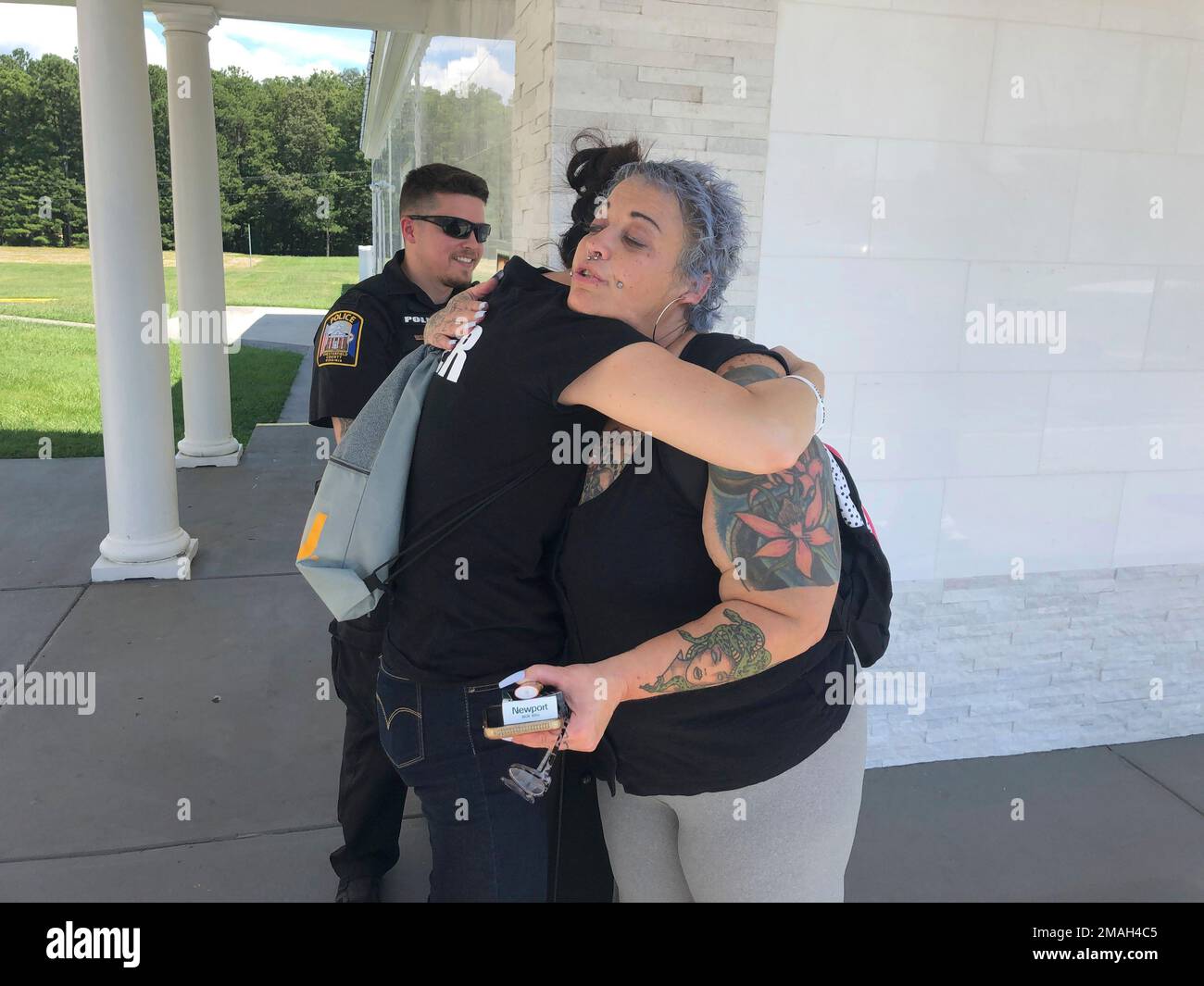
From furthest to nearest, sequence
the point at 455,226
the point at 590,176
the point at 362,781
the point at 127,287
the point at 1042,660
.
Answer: the point at 127,287 → the point at 1042,660 → the point at 455,226 → the point at 362,781 → the point at 590,176

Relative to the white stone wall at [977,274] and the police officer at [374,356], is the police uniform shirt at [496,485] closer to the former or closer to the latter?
the police officer at [374,356]

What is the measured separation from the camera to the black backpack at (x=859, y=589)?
1805 millimetres

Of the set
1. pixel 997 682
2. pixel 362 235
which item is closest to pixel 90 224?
pixel 997 682

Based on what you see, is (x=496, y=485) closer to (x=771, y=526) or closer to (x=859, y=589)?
(x=771, y=526)

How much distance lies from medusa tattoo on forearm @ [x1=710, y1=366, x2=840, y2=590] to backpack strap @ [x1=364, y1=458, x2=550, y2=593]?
13.3 inches

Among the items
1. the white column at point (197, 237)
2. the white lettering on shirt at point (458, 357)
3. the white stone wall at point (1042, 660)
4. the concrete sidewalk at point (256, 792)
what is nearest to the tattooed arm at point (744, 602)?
the white lettering on shirt at point (458, 357)

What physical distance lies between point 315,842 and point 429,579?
1945 mm

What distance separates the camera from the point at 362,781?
9.21 ft

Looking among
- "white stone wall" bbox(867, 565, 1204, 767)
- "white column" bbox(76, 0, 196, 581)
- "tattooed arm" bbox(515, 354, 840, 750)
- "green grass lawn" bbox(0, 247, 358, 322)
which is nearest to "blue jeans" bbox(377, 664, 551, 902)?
"tattooed arm" bbox(515, 354, 840, 750)

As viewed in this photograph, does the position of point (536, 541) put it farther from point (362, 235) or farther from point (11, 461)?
point (362, 235)

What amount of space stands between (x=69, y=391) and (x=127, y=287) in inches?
325

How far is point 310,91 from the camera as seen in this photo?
4681cm

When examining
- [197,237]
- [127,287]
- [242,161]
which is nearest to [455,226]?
[127,287]

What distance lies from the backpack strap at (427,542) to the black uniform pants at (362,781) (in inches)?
26.8
